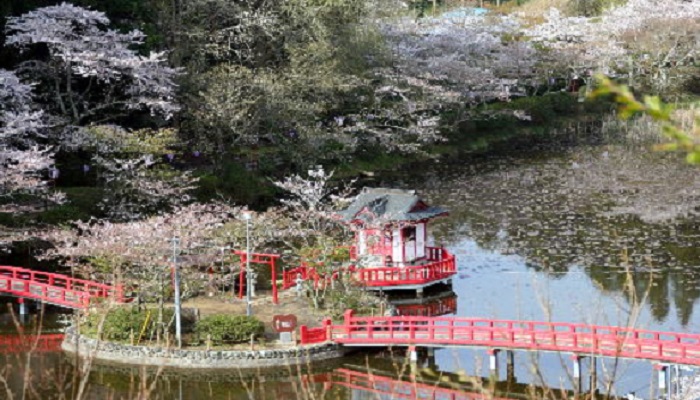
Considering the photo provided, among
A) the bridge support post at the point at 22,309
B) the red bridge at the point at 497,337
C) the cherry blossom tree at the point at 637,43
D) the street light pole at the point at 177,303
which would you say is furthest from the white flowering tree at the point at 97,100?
the cherry blossom tree at the point at 637,43

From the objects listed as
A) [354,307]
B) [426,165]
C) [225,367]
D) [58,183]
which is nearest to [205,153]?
[58,183]

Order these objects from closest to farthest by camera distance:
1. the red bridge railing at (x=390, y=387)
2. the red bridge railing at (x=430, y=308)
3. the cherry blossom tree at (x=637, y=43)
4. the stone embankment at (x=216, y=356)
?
the red bridge railing at (x=390, y=387) < the stone embankment at (x=216, y=356) < the red bridge railing at (x=430, y=308) < the cherry blossom tree at (x=637, y=43)

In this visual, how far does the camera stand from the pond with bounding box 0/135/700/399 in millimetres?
22750

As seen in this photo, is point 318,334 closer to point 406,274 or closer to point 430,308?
point 430,308

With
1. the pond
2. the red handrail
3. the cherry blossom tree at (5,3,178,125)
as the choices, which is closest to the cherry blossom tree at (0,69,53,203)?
the cherry blossom tree at (5,3,178,125)

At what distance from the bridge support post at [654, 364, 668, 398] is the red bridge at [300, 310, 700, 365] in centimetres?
26

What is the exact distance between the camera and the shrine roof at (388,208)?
99.6 ft

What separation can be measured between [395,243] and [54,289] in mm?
9751

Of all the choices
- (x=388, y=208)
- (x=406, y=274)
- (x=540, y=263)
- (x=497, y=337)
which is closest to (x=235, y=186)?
(x=388, y=208)

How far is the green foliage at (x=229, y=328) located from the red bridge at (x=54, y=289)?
9.20ft

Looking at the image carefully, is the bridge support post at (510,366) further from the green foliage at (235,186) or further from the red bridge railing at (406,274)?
the green foliage at (235,186)

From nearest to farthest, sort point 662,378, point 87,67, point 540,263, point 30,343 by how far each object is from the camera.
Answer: point 662,378 → point 30,343 → point 540,263 → point 87,67

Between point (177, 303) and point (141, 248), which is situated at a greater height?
point (141, 248)

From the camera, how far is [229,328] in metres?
A: 24.3
